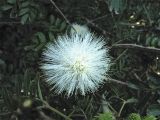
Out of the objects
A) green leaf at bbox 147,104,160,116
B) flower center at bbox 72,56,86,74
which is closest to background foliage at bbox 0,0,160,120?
green leaf at bbox 147,104,160,116

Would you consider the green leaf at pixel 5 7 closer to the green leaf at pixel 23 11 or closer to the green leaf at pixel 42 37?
the green leaf at pixel 23 11

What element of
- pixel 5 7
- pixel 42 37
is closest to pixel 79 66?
pixel 42 37

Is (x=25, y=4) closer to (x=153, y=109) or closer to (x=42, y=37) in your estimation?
(x=42, y=37)

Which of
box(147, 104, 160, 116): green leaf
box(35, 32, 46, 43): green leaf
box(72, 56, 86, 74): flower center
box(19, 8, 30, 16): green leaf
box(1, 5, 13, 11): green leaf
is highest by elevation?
box(1, 5, 13, 11): green leaf

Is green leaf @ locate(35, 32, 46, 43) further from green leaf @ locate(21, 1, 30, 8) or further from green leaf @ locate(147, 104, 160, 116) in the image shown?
green leaf @ locate(147, 104, 160, 116)

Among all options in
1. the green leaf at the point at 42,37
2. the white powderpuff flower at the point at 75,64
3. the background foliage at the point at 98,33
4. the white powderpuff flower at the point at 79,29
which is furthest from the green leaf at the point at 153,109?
the green leaf at the point at 42,37

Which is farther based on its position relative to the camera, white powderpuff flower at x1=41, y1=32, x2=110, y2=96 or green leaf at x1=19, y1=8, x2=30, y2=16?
green leaf at x1=19, y1=8, x2=30, y2=16
